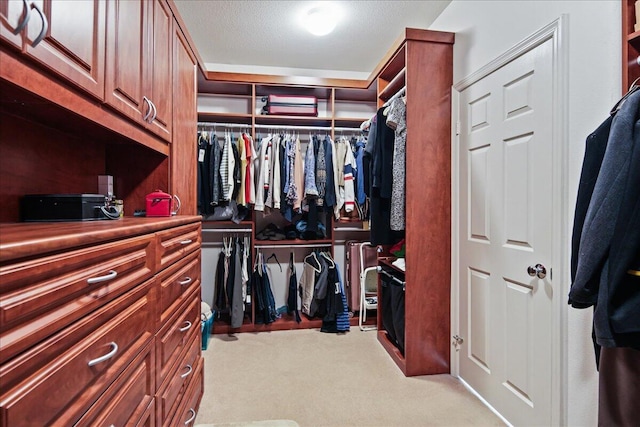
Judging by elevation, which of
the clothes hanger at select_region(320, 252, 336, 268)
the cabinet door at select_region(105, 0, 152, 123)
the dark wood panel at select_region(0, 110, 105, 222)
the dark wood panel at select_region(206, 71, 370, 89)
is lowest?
the clothes hanger at select_region(320, 252, 336, 268)

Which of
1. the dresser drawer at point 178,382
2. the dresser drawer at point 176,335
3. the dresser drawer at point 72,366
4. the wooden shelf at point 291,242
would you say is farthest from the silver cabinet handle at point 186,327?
the wooden shelf at point 291,242

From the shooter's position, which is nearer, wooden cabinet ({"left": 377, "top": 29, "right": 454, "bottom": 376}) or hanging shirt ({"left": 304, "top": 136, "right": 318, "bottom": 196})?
wooden cabinet ({"left": 377, "top": 29, "right": 454, "bottom": 376})

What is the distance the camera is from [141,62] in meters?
1.26

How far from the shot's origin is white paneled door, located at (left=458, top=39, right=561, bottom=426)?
142 cm

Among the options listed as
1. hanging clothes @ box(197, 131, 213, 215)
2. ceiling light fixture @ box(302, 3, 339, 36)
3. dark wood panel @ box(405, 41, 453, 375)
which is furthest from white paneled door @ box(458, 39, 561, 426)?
hanging clothes @ box(197, 131, 213, 215)

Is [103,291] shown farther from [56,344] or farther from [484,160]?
[484,160]

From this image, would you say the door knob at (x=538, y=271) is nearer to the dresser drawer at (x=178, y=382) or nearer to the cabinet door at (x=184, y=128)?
the dresser drawer at (x=178, y=382)

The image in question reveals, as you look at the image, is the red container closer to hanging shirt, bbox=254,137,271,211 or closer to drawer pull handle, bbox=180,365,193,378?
drawer pull handle, bbox=180,365,193,378

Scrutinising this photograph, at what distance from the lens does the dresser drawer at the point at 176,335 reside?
1.09 metres

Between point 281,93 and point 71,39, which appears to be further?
point 281,93

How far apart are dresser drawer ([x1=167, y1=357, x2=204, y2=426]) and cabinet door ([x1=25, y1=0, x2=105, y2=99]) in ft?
4.16

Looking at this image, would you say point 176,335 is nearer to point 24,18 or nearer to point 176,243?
point 176,243

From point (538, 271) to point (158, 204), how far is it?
1.81m

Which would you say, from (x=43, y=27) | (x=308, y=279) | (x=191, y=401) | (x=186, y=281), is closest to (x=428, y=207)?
(x=308, y=279)
